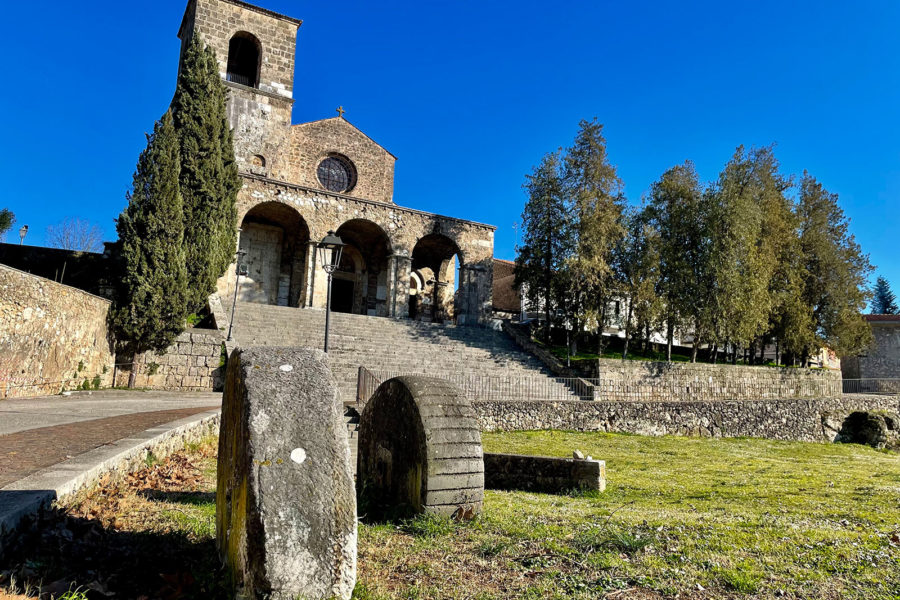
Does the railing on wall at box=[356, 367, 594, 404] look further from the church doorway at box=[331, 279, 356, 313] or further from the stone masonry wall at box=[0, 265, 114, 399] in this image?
the church doorway at box=[331, 279, 356, 313]

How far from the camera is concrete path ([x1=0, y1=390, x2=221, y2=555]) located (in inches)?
120

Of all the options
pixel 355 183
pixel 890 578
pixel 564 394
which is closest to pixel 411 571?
pixel 890 578

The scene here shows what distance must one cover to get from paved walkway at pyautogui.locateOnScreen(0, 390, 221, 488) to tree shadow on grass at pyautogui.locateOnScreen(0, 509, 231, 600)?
0.64 meters

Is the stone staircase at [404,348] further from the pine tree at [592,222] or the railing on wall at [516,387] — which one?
the pine tree at [592,222]

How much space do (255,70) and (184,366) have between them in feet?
58.4

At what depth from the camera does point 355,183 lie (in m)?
28.6

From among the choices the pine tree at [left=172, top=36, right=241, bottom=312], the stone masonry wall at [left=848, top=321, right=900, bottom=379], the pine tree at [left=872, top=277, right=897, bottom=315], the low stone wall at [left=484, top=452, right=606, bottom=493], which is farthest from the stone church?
the pine tree at [left=872, top=277, right=897, bottom=315]

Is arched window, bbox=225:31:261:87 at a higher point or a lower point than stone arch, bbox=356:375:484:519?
higher

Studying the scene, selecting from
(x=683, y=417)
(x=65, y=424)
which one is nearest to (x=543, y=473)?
(x=65, y=424)

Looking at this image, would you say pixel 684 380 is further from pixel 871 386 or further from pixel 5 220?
pixel 5 220

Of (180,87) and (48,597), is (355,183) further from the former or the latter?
(48,597)

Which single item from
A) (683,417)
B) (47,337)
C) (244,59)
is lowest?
(683,417)

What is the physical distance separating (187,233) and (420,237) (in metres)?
10.7

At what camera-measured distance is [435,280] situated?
29016 millimetres
